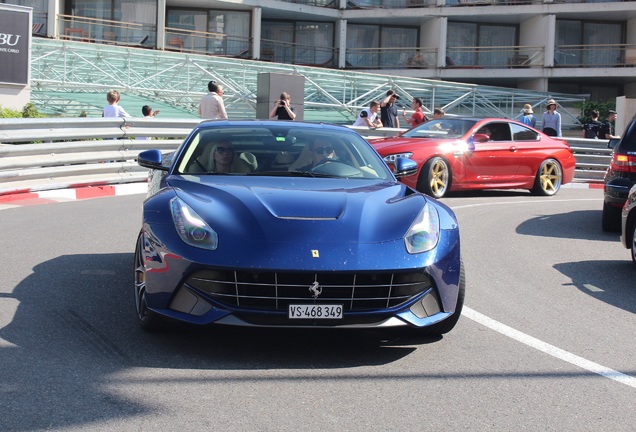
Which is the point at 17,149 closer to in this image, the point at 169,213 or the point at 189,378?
the point at 169,213

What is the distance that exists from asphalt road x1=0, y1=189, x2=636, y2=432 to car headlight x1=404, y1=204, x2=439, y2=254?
0.63 m

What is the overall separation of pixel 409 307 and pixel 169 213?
4.91 ft

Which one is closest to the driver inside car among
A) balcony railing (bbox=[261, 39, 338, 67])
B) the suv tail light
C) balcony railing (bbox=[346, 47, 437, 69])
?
the suv tail light

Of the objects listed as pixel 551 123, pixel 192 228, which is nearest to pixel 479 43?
pixel 551 123

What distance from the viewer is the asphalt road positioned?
14.8ft

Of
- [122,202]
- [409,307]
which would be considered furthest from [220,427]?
[122,202]

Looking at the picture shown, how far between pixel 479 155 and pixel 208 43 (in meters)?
30.1

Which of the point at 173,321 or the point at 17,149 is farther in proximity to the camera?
the point at 17,149

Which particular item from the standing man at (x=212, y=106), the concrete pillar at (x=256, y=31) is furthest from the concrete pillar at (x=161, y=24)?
the standing man at (x=212, y=106)

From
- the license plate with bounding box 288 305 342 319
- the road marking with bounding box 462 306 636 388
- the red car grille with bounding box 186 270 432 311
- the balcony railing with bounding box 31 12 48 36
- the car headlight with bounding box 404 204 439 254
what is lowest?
the road marking with bounding box 462 306 636 388

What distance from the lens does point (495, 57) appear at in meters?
49.0

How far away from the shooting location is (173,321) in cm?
557

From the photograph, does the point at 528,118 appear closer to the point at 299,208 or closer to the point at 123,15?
the point at 299,208

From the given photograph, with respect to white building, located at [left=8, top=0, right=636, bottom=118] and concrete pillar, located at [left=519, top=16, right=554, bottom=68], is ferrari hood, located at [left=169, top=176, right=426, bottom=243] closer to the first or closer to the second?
white building, located at [left=8, top=0, right=636, bottom=118]
